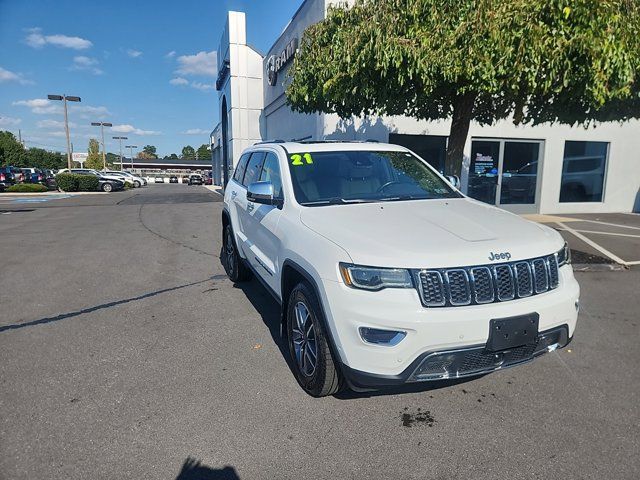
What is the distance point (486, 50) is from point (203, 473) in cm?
516

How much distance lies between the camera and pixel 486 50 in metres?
5.02

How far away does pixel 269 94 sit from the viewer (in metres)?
19.9

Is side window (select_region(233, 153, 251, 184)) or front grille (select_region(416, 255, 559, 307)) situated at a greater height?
side window (select_region(233, 153, 251, 184))

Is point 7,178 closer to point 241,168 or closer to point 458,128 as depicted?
point 241,168

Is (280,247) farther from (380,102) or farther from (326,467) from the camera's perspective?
(380,102)

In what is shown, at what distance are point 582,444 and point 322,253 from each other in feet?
6.30

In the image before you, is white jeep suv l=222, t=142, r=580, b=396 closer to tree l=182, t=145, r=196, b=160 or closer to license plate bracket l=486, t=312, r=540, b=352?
license plate bracket l=486, t=312, r=540, b=352

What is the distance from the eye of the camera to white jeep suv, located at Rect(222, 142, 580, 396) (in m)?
2.41

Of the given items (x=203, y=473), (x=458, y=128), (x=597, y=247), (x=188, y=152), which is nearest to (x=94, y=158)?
(x=458, y=128)

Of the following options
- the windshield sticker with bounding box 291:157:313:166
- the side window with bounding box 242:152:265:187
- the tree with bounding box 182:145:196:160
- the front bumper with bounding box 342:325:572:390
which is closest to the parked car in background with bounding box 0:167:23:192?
the side window with bounding box 242:152:265:187

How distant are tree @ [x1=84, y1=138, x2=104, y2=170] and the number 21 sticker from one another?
75325 millimetres

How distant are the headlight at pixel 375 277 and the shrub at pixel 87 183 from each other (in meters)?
32.1

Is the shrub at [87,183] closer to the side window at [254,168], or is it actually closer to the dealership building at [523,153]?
the dealership building at [523,153]

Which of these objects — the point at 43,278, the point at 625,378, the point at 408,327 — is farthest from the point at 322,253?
the point at 43,278
